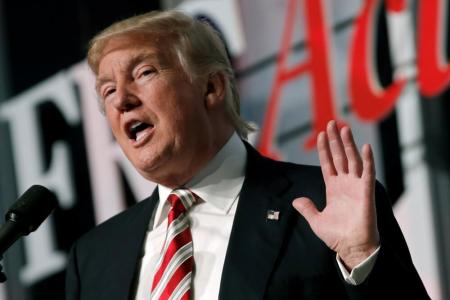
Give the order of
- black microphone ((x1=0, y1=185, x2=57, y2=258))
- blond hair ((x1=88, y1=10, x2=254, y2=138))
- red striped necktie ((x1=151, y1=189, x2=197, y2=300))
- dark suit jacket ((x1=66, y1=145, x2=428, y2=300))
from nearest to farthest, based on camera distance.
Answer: black microphone ((x1=0, y1=185, x2=57, y2=258)) < dark suit jacket ((x1=66, y1=145, x2=428, y2=300)) < red striped necktie ((x1=151, y1=189, x2=197, y2=300)) < blond hair ((x1=88, y1=10, x2=254, y2=138))

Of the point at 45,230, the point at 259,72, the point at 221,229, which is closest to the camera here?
the point at 221,229

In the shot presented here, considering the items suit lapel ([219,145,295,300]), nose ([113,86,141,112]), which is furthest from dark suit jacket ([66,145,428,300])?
nose ([113,86,141,112])

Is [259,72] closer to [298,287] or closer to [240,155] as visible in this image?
[240,155]

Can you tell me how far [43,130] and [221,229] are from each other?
1.82 meters

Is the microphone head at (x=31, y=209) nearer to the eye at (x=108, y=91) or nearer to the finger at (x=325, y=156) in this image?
the eye at (x=108, y=91)

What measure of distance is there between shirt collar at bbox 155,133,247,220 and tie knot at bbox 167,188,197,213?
0.01m

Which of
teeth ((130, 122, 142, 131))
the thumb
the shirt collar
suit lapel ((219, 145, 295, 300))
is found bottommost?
suit lapel ((219, 145, 295, 300))

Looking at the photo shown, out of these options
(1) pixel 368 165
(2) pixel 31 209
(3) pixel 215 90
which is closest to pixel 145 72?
(3) pixel 215 90

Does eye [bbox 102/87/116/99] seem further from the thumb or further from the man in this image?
the thumb

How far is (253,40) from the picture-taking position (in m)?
3.04

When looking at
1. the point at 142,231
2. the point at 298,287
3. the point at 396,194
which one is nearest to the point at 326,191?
the point at 298,287

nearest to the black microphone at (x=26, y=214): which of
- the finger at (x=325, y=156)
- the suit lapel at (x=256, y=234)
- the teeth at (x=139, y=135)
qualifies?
the teeth at (x=139, y=135)

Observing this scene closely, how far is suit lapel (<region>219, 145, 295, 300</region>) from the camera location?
157cm

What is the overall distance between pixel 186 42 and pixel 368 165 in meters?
0.50
